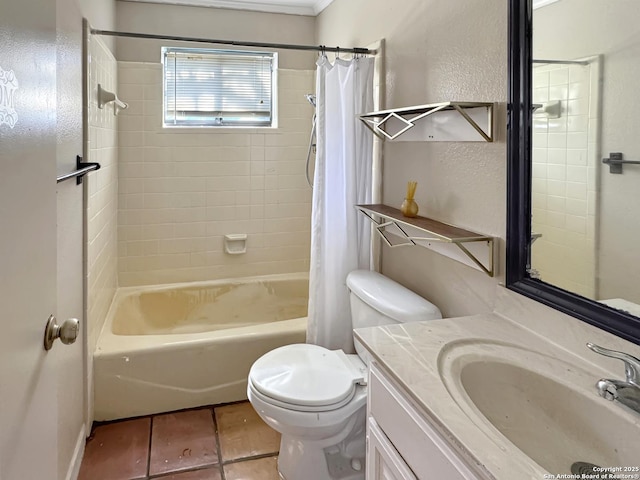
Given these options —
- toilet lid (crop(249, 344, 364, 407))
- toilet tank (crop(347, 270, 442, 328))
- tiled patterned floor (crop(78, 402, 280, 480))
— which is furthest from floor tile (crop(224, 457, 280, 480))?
toilet tank (crop(347, 270, 442, 328))

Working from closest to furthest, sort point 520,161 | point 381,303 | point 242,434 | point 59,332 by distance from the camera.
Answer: point 59,332, point 520,161, point 381,303, point 242,434

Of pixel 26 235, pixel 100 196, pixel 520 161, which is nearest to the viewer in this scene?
pixel 26 235

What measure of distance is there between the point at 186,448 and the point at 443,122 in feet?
5.74

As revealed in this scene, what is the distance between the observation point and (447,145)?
5.84ft

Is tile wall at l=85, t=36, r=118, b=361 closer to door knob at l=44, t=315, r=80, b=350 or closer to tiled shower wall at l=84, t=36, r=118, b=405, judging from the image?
tiled shower wall at l=84, t=36, r=118, b=405

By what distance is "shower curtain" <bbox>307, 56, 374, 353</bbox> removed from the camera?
88.4 inches

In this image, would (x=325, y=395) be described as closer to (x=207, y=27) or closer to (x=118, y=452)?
(x=118, y=452)

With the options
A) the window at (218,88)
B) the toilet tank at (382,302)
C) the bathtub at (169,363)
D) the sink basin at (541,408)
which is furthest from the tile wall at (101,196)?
the sink basin at (541,408)

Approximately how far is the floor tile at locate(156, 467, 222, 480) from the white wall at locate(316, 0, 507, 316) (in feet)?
3.68

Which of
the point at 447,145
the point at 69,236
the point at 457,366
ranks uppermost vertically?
the point at 447,145

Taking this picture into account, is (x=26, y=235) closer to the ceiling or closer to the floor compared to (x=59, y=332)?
closer to the ceiling

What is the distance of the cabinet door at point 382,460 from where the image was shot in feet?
3.69

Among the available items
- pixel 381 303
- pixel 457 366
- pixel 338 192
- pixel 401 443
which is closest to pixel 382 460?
pixel 401 443

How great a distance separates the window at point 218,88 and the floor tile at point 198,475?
6.97 feet
